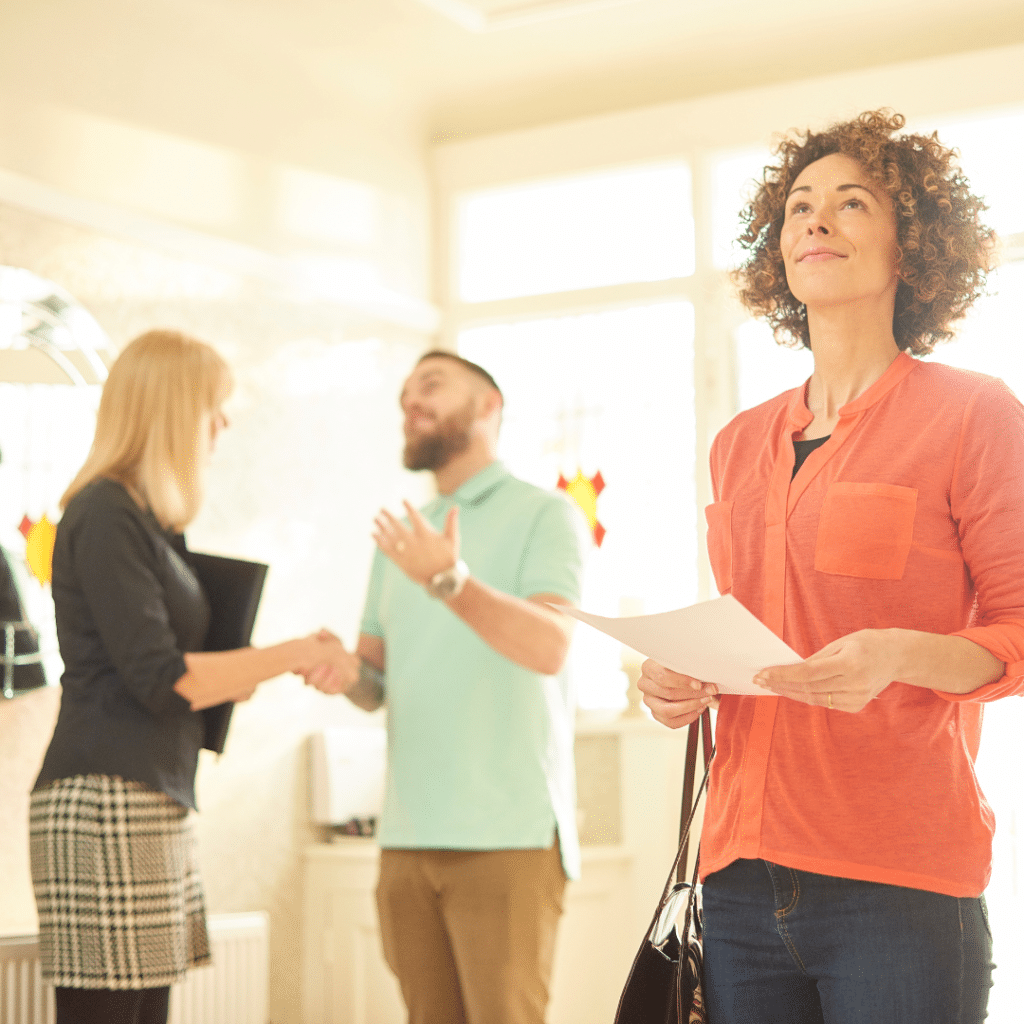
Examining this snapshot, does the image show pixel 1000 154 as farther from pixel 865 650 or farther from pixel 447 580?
pixel 865 650

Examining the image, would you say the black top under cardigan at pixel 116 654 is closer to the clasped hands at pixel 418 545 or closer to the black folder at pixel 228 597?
the black folder at pixel 228 597

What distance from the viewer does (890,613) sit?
1208mm

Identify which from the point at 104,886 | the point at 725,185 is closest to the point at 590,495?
the point at 725,185

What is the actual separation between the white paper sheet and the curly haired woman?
0.03 meters

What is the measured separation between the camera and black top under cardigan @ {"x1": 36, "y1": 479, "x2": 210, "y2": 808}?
200 centimetres

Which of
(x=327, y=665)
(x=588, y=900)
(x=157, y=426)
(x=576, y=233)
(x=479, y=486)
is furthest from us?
(x=576, y=233)

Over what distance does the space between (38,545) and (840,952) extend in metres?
2.26

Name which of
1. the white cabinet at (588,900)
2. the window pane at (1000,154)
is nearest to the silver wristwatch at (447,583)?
the white cabinet at (588,900)

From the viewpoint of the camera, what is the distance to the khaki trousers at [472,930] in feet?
7.28

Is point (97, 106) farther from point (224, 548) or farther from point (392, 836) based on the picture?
point (392, 836)

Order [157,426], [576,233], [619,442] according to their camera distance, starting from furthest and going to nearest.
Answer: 1. [576,233]
2. [619,442]
3. [157,426]

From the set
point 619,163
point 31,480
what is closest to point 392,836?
point 31,480

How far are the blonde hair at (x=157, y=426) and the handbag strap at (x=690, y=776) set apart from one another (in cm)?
114

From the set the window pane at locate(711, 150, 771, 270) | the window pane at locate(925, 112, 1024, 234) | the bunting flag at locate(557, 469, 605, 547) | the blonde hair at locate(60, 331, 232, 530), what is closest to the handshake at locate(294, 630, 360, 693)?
the blonde hair at locate(60, 331, 232, 530)
